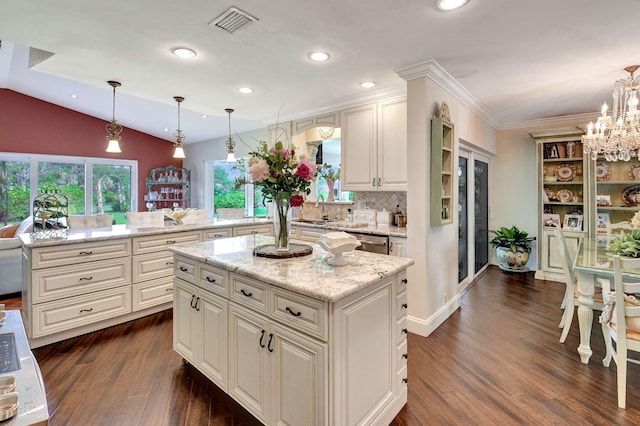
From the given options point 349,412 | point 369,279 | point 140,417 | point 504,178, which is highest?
point 504,178

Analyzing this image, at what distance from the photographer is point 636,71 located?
3010mm

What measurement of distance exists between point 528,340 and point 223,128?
6.48 m

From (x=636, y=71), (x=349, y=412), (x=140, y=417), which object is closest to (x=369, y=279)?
(x=349, y=412)

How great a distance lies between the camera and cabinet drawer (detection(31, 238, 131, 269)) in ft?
9.09

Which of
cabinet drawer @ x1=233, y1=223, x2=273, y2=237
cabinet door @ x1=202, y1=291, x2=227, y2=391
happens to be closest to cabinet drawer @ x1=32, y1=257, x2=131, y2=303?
→ cabinet drawer @ x1=233, y1=223, x2=273, y2=237

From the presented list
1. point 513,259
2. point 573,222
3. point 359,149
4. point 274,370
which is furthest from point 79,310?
point 573,222

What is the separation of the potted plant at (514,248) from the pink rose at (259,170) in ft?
15.6

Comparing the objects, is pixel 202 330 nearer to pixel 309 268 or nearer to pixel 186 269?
pixel 186 269

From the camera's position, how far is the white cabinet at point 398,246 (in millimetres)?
3291

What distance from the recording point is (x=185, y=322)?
2.38 m

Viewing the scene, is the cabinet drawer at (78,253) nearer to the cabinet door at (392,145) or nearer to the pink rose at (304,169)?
the pink rose at (304,169)

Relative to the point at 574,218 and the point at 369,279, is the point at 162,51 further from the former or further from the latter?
the point at 574,218

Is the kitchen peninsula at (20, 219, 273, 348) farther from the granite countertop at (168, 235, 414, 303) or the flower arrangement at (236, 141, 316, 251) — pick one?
the flower arrangement at (236, 141, 316, 251)

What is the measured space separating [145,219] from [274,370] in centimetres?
320
